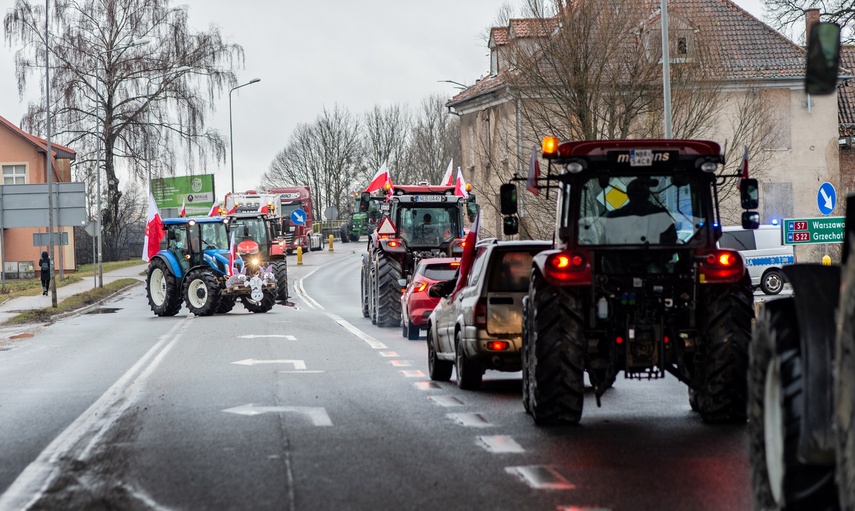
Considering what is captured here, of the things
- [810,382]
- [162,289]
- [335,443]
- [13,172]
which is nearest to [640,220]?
[335,443]

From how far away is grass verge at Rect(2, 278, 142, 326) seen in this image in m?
36.1

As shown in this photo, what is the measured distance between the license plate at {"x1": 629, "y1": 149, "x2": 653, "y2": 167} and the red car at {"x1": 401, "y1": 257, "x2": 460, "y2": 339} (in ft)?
40.5

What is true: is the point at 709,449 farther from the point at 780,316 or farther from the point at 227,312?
the point at 227,312

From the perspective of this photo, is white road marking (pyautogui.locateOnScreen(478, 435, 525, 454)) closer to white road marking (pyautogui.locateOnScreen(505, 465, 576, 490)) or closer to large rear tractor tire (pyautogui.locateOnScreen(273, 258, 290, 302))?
white road marking (pyautogui.locateOnScreen(505, 465, 576, 490))

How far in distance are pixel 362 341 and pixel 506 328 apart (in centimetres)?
969

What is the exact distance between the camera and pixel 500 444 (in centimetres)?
985

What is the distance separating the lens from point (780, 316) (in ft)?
19.9

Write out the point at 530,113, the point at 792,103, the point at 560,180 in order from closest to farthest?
1. the point at 560,180
2. the point at 530,113
3. the point at 792,103

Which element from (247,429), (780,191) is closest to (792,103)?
(780,191)

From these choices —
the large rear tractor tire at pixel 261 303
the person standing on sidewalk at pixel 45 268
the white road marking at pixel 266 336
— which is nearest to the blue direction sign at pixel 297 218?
the person standing on sidewalk at pixel 45 268

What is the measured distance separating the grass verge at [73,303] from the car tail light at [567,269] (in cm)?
2676

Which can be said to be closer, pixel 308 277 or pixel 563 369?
pixel 563 369

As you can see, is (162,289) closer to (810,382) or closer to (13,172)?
(810,382)

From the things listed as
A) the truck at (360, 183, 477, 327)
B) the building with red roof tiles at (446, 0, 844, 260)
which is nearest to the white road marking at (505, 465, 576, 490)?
the truck at (360, 183, 477, 327)
